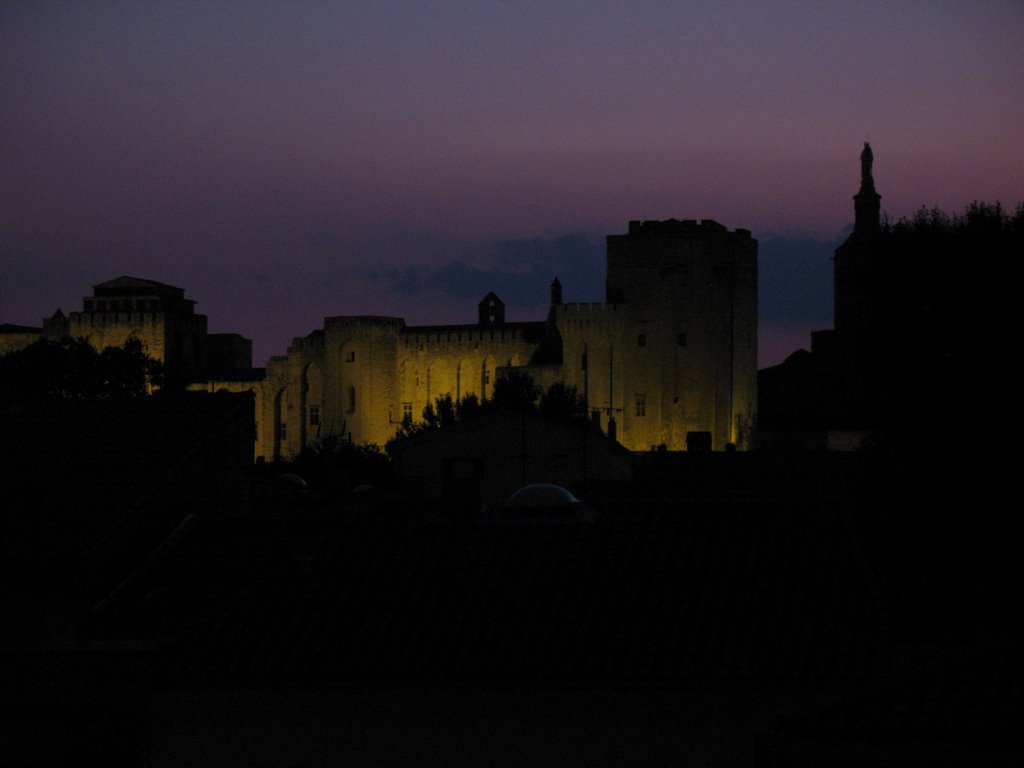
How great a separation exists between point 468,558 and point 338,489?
11.5 meters

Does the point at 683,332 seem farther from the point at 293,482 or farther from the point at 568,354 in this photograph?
the point at 293,482

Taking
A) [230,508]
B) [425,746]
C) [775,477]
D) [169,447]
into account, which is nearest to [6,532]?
[169,447]

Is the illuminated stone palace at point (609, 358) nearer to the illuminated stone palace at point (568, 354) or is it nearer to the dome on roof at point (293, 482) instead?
Result: the illuminated stone palace at point (568, 354)

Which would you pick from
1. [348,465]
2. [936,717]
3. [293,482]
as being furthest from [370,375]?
[936,717]

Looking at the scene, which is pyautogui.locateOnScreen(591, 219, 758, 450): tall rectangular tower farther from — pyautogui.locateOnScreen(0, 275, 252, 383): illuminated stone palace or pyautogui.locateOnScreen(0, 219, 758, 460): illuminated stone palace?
pyautogui.locateOnScreen(0, 275, 252, 383): illuminated stone palace

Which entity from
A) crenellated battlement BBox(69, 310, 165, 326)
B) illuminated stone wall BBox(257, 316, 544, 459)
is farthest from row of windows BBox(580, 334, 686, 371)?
crenellated battlement BBox(69, 310, 165, 326)

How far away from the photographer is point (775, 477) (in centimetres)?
4894

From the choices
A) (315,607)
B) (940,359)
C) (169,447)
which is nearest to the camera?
(315,607)

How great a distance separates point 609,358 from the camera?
359 feet

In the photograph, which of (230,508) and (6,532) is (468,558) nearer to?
(6,532)

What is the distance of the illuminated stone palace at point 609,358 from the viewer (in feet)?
355

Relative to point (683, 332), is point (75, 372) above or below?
below

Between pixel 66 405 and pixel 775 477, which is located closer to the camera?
pixel 66 405

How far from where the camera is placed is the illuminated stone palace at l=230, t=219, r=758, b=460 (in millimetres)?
108062
